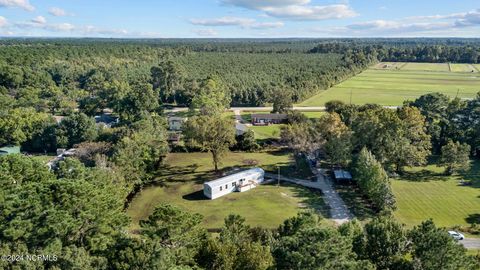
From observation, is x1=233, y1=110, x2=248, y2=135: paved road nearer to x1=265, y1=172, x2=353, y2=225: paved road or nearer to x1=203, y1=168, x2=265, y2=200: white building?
x1=265, y1=172, x2=353, y2=225: paved road

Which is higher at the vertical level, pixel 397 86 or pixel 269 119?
pixel 397 86

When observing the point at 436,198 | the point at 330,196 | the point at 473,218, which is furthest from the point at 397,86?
the point at 473,218

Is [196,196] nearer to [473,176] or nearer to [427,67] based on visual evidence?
[473,176]

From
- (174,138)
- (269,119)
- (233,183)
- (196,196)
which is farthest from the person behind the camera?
(269,119)

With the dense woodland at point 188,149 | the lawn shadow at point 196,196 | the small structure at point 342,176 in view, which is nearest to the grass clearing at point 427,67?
the dense woodland at point 188,149

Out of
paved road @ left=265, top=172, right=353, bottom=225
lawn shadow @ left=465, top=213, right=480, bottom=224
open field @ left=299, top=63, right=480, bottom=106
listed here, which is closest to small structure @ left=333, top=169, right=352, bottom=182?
paved road @ left=265, top=172, right=353, bottom=225

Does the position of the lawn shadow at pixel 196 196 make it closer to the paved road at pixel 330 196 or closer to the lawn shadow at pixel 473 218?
the paved road at pixel 330 196

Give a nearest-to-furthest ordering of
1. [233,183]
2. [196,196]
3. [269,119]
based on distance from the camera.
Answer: [196,196]
[233,183]
[269,119]

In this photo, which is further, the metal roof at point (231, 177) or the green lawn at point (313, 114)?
the green lawn at point (313, 114)
